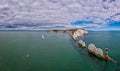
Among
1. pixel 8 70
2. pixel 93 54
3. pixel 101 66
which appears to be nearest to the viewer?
pixel 8 70

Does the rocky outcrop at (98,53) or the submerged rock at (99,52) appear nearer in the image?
the rocky outcrop at (98,53)

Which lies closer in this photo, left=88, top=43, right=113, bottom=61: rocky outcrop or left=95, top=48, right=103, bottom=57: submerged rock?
left=88, top=43, right=113, bottom=61: rocky outcrop

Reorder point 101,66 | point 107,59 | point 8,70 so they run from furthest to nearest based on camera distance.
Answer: point 107,59
point 101,66
point 8,70

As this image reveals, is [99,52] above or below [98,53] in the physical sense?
above

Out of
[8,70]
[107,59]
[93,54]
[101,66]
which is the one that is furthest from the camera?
[93,54]

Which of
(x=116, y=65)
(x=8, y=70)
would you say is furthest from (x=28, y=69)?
(x=116, y=65)

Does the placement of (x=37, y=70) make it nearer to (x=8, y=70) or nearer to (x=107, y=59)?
(x=8, y=70)

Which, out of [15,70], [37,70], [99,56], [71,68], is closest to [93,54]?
[99,56]

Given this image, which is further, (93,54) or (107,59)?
(93,54)

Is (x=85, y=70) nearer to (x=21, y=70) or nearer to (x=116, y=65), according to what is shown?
(x=116, y=65)
